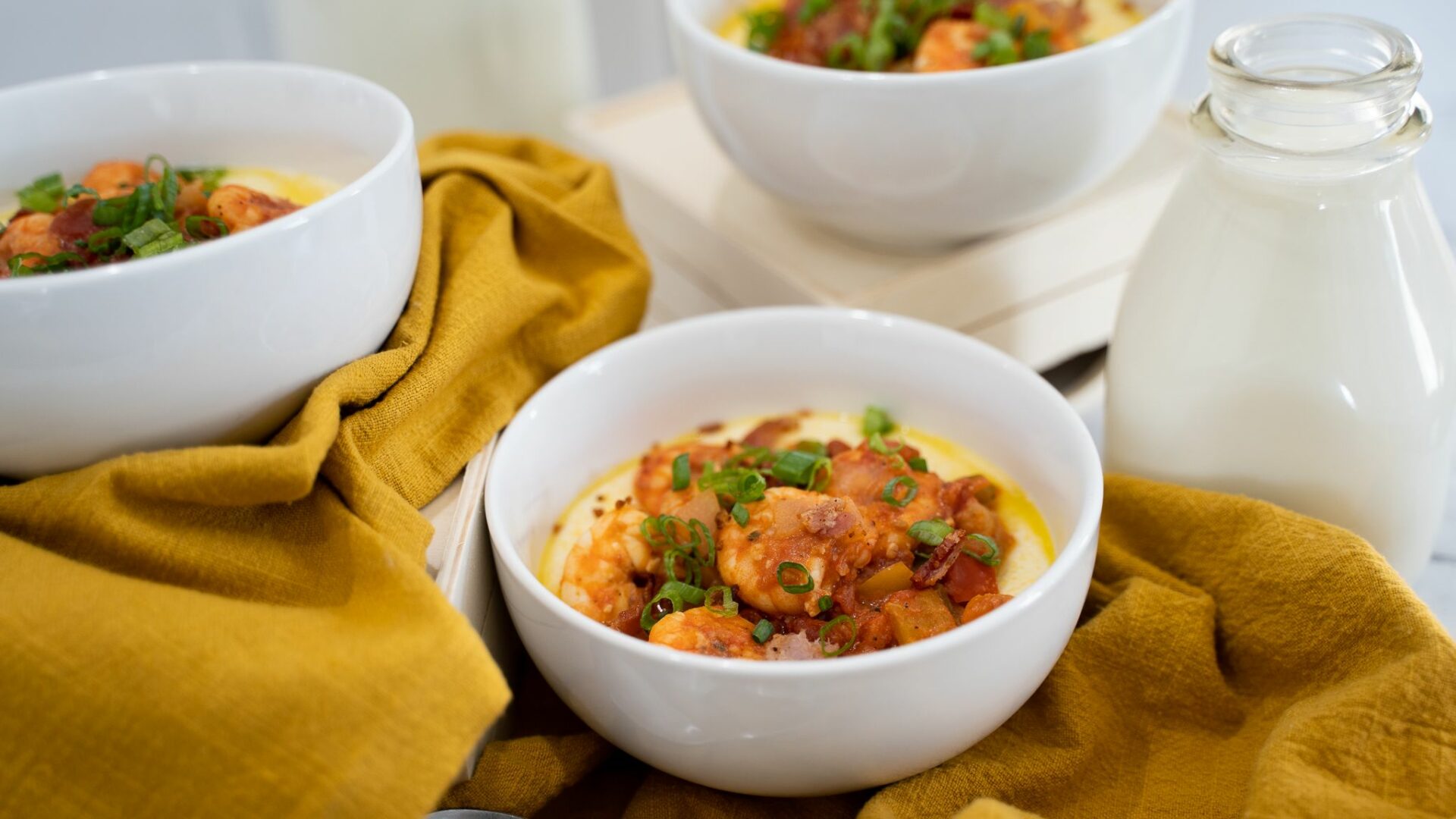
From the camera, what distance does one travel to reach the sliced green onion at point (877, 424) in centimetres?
143

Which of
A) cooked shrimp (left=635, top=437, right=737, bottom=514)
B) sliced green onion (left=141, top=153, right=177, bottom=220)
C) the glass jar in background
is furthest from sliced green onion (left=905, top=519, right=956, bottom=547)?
the glass jar in background

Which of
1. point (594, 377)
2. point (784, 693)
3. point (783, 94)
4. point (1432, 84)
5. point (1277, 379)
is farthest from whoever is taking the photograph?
point (1432, 84)

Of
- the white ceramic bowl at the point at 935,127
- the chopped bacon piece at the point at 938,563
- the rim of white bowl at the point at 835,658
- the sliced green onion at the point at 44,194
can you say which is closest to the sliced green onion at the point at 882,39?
the white ceramic bowl at the point at 935,127

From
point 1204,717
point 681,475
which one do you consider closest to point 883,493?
point 681,475

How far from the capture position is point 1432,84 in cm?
238

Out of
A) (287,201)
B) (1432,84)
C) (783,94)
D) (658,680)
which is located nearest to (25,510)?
(287,201)

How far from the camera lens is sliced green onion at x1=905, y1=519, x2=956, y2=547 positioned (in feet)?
3.82

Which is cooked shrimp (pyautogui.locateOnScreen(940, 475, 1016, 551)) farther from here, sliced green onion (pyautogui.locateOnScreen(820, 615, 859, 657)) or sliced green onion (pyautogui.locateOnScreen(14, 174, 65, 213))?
sliced green onion (pyautogui.locateOnScreen(14, 174, 65, 213))

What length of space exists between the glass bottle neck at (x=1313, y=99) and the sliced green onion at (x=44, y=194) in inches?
47.4

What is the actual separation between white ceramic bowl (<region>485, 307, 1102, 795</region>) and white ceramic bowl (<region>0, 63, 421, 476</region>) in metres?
0.22

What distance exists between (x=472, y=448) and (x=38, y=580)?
434mm

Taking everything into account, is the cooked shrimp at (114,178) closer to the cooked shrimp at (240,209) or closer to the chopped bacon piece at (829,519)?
the cooked shrimp at (240,209)

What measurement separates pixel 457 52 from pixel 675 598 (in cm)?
138

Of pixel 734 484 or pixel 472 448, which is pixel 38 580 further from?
pixel 734 484
